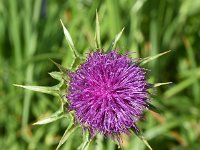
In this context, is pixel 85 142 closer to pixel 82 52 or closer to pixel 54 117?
pixel 54 117

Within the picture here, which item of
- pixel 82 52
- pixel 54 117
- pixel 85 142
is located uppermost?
pixel 82 52

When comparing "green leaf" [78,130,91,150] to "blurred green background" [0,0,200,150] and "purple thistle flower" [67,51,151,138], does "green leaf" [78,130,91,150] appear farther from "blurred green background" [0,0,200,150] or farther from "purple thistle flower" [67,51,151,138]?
"blurred green background" [0,0,200,150]

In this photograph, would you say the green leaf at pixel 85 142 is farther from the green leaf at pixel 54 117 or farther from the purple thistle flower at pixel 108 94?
the green leaf at pixel 54 117

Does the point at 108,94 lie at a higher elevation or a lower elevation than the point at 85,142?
higher

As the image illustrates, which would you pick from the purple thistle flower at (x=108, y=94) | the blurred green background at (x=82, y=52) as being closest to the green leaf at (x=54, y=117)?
the purple thistle flower at (x=108, y=94)

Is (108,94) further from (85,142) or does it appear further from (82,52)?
(82,52)

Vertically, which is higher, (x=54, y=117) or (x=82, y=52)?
(x=82, y=52)

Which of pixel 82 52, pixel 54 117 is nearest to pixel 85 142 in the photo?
pixel 54 117

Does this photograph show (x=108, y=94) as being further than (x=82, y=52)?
No
